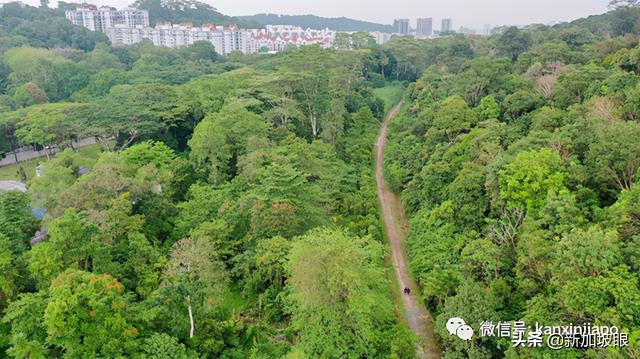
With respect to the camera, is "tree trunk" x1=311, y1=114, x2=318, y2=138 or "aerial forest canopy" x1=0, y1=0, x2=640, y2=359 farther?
"tree trunk" x1=311, y1=114, x2=318, y2=138

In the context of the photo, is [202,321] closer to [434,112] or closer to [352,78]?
[434,112]

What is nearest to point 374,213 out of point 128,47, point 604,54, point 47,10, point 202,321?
point 202,321

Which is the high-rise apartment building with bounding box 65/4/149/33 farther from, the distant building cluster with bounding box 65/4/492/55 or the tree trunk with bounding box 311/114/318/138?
the tree trunk with bounding box 311/114/318/138

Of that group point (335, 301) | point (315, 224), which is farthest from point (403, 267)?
point (335, 301)

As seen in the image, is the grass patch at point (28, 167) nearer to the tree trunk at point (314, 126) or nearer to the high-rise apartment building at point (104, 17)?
the tree trunk at point (314, 126)

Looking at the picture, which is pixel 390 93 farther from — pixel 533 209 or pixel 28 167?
pixel 533 209

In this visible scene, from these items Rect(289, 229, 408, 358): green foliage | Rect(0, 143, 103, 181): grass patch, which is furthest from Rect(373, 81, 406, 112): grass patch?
Rect(289, 229, 408, 358): green foliage
